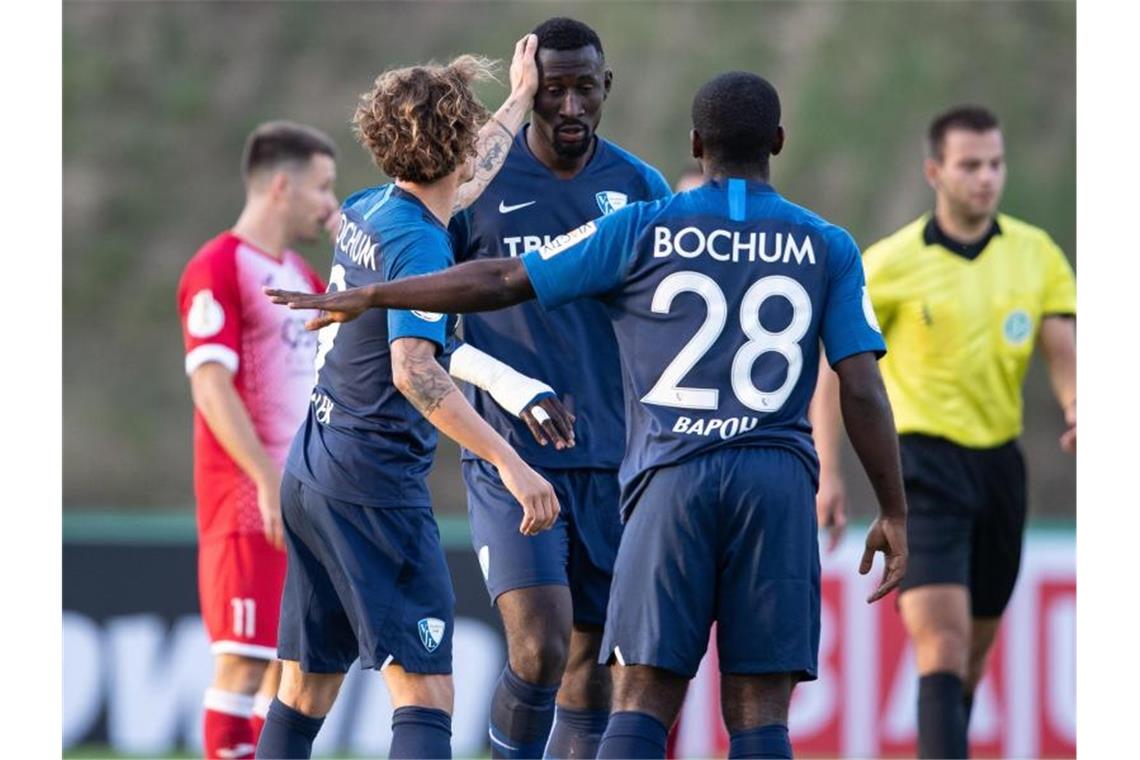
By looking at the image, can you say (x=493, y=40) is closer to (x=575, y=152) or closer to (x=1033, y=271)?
(x=1033, y=271)

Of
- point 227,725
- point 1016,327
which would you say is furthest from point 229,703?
point 1016,327

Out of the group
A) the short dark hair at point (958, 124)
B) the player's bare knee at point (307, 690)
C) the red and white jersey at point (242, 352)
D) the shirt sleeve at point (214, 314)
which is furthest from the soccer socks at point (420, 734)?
the short dark hair at point (958, 124)

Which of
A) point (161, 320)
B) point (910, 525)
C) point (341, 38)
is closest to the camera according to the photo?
point (910, 525)

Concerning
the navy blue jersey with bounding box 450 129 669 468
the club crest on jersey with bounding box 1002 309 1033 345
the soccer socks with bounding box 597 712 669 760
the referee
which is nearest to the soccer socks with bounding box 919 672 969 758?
the referee

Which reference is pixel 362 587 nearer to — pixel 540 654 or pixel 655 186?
pixel 540 654

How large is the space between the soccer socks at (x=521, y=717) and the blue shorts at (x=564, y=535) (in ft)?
0.93

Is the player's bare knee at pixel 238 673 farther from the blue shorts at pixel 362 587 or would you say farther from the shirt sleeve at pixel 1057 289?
the shirt sleeve at pixel 1057 289

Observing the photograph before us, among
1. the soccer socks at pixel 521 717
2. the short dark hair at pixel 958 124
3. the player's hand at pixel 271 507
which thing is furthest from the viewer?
the short dark hair at pixel 958 124

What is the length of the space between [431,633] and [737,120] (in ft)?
5.28

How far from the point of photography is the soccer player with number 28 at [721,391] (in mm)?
4613

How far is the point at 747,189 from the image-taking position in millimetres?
4707

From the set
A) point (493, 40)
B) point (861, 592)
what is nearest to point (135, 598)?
point (861, 592)

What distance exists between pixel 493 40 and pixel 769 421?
1376cm

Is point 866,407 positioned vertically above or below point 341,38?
below
